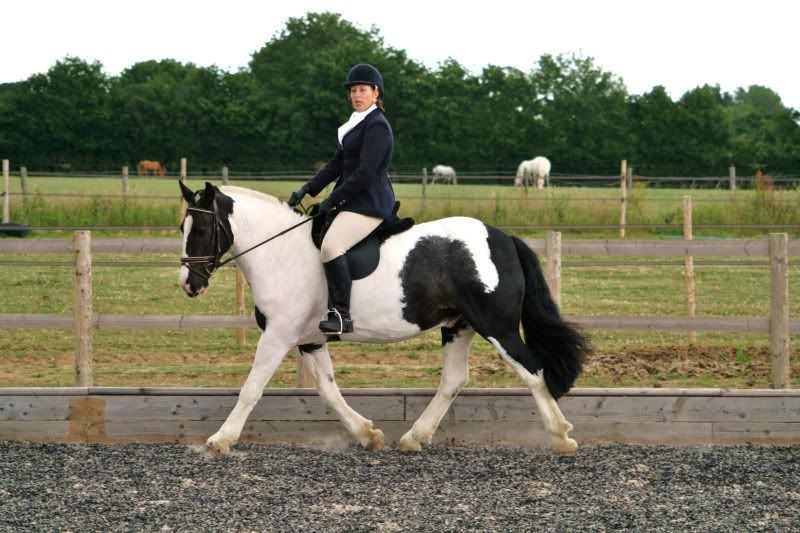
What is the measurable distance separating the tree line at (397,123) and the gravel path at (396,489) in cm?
3592

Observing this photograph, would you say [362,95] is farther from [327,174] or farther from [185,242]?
[185,242]

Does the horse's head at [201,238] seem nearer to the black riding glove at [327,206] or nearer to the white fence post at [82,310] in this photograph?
the black riding glove at [327,206]

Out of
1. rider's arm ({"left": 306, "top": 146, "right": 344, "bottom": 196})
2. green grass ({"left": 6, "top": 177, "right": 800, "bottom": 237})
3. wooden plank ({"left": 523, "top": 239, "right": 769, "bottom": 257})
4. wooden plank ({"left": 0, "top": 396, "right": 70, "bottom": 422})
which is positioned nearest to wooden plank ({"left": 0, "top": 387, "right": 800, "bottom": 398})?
wooden plank ({"left": 0, "top": 396, "right": 70, "bottom": 422})

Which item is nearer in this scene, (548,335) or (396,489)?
(396,489)

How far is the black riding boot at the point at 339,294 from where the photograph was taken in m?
6.07

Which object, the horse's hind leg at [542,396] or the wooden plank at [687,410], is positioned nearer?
the horse's hind leg at [542,396]

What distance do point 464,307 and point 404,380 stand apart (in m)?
3.13

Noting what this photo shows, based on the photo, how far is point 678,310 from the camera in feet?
44.3

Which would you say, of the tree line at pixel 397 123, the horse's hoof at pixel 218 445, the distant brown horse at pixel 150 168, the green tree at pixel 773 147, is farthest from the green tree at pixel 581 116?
the horse's hoof at pixel 218 445

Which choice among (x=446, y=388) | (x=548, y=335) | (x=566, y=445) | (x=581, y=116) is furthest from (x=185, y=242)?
(x=581, y=116)

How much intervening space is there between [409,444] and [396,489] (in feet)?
3.13

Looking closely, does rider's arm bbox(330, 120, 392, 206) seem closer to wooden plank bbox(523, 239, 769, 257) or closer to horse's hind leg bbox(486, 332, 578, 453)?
horse's hind leg bbox(486, 332, 578, 453)

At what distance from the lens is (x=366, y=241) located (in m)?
6.25

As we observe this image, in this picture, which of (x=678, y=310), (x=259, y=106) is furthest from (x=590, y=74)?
(x=678, y=310)
